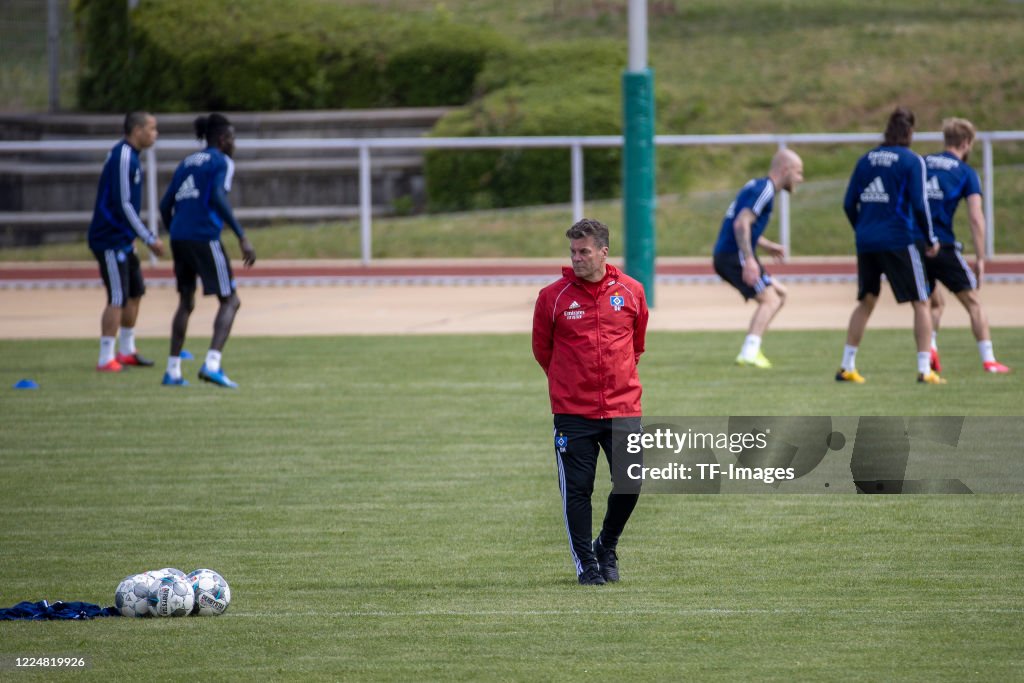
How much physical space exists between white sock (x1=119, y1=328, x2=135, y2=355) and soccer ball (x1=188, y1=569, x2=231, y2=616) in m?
8.32

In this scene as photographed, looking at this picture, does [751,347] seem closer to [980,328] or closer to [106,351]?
[980,328]

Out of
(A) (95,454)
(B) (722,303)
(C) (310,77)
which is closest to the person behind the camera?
(A) (95,454)

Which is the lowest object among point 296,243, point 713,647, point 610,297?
point 296,243

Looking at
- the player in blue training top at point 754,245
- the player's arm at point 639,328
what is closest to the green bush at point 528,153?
the player in blue training top at point 754,245

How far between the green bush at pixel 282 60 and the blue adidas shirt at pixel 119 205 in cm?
2089

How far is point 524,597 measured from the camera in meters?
6.94

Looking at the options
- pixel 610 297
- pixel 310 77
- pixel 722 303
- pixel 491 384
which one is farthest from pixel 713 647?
pixel 310 77

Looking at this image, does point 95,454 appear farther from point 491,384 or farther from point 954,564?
point 954,564

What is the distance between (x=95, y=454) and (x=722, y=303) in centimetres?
1146

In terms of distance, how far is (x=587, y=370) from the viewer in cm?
691

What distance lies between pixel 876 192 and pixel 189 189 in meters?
5.48

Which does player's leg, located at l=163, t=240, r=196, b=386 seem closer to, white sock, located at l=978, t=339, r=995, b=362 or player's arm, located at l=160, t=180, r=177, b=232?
player's arm, located at l=160, t=180, r=177, b=232

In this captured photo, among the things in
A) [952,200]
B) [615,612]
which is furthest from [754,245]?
[615,612]

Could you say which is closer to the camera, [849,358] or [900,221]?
[900,221]
